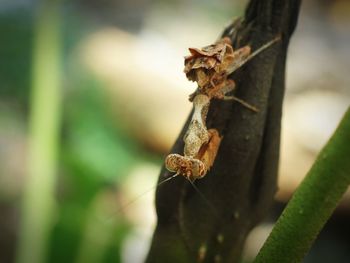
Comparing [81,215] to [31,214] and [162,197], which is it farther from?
[162,197]

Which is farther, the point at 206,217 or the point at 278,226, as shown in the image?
the point at 206,217

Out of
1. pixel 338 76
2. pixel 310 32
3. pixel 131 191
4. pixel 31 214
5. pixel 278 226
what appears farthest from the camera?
pixel 310 32

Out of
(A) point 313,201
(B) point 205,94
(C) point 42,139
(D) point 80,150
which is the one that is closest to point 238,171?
(B) point 205,94

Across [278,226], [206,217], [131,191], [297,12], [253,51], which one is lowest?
[131,191]

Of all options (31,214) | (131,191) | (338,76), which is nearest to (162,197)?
(31,214)

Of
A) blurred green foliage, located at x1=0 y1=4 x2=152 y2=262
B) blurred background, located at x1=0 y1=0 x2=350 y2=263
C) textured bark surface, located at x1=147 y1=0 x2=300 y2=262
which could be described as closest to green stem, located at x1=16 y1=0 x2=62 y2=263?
blurred background, located at x1=0 y1=0 x2=350 y2=263

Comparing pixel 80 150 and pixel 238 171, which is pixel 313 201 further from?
pixel 80 150
